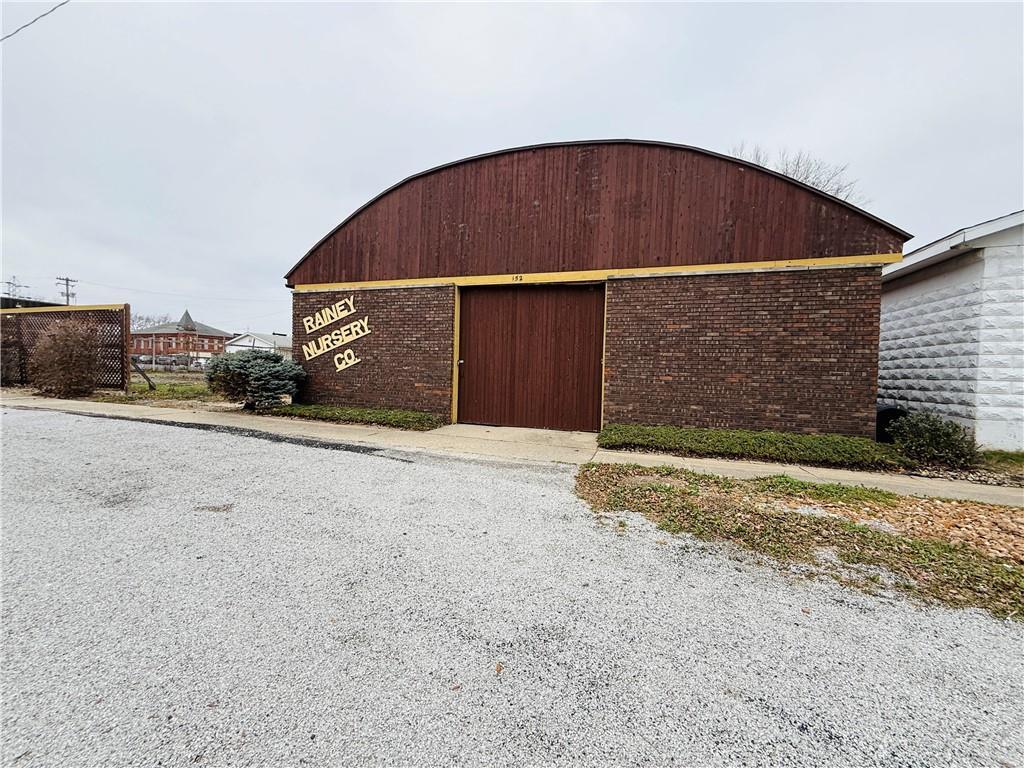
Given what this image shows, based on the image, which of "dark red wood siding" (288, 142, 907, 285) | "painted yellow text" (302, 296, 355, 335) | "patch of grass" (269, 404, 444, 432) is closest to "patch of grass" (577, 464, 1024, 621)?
"patch of grass" (269, 404, 444, 432)

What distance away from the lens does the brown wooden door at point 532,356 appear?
7996mm

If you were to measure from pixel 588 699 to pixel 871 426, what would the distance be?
698 cm

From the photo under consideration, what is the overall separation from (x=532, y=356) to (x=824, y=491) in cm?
504

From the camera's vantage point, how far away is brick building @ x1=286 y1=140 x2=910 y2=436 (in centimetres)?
666

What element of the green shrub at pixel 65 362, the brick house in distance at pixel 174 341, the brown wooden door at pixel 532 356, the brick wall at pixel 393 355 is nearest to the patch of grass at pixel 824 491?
the brown wooden door at pixel 532 356

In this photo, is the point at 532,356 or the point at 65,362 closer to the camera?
the point at 532,356

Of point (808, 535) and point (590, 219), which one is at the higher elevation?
point (590, 219)

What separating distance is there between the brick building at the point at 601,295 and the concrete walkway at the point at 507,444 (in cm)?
111

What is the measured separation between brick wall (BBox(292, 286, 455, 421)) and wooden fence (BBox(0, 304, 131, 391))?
19.7 feet

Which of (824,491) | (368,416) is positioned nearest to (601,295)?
(824,491)

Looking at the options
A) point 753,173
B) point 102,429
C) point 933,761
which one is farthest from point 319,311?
point 933,761

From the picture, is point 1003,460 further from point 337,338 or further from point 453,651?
point 337,338

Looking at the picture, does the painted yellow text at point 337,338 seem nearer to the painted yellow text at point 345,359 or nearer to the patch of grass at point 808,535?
the painted yellow text at point 345,359

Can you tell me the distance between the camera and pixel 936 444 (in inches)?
231
